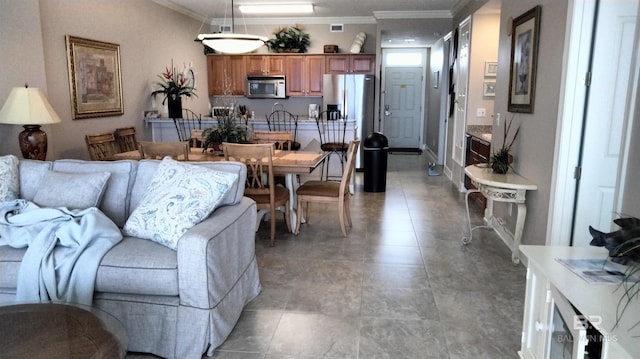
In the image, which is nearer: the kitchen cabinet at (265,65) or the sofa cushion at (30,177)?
the sofa cushion at (30,177)

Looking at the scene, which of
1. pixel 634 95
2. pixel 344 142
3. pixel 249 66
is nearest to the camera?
pixel 634 95

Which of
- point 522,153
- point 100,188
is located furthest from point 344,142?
point 100,188

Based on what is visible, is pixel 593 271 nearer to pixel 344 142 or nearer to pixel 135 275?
pixel 135 275

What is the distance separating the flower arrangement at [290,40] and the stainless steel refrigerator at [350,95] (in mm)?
883

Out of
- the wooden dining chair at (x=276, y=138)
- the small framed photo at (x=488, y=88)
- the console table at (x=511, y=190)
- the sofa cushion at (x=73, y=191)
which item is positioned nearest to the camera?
the sofa cushion at (x=73, y=191)

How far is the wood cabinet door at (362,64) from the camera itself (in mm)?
7855

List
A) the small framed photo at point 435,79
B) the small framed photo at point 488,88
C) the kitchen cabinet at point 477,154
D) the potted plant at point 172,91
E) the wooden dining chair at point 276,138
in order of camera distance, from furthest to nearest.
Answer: the small framed photo at point 435,79 → the potted plant at point 172,91 → the small framed photo at point 488,88 → the kitchen cabinet at point 477,154 → the wooden dining chair at point 276,138

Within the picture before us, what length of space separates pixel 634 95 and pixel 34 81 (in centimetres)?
461

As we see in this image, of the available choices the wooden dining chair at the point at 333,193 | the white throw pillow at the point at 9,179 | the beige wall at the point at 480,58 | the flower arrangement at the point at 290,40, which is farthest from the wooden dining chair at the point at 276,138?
the flower arrangement at the point at 290,40

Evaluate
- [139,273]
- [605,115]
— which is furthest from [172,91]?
[605,115]

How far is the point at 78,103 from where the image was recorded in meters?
4.84

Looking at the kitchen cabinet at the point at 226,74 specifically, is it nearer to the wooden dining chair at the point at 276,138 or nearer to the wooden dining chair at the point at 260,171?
the wooden dining chair at the point at 276,138

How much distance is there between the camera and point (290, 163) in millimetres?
3941

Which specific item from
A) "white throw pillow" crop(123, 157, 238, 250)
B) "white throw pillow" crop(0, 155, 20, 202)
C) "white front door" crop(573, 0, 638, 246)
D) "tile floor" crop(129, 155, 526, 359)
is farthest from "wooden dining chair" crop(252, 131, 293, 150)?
"white front door" crop(573, 0, 638, 246)
